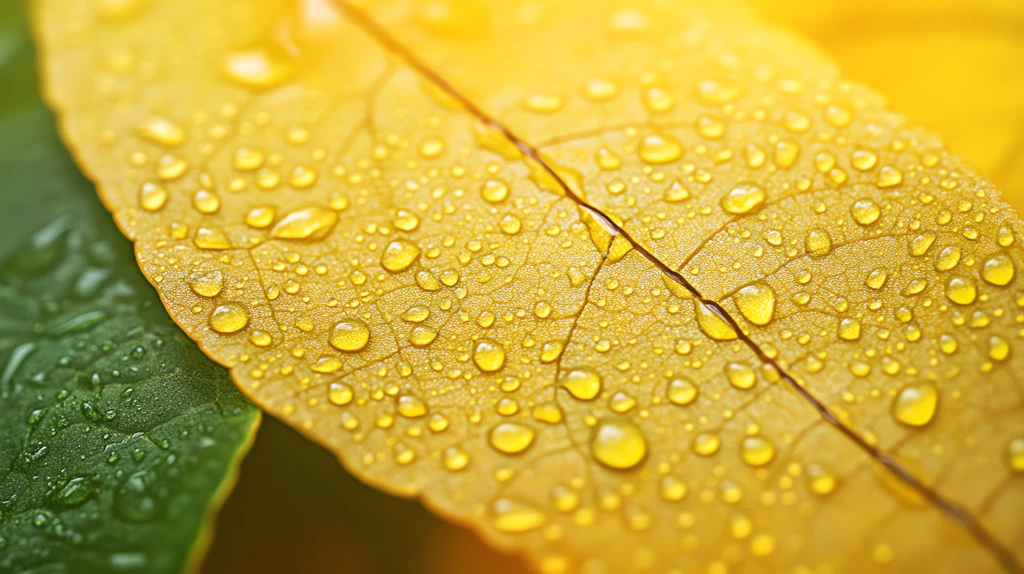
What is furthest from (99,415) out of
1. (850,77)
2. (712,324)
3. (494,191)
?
(850,77)

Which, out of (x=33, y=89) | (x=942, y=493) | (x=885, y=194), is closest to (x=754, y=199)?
(x=885, y=194)

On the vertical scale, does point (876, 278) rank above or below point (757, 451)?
above

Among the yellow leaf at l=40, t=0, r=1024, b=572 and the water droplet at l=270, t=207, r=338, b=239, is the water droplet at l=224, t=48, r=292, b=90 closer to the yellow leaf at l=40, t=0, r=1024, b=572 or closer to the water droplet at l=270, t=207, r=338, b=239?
the yellow leaf at l=40, t=0, r=1024, b=572

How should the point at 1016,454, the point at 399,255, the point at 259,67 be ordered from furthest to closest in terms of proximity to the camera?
the point at 259,67 < the point at 399,255 < the point at 1016,454

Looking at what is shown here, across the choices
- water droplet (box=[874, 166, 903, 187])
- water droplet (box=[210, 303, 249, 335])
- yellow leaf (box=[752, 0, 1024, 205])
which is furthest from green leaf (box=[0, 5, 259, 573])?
yellow leaf (box=[752, 0, 1024, 205])

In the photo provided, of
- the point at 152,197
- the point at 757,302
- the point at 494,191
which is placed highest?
the point at 757,302

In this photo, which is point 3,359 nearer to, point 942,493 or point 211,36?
point 211,36

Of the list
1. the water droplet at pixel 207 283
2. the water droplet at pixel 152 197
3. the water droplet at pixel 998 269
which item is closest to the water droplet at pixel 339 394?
the water droplet at pixel 207 283

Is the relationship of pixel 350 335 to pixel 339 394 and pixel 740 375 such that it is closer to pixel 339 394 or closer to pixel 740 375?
pixel 339 394
